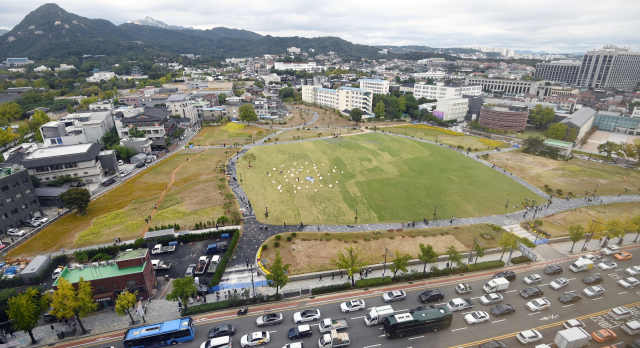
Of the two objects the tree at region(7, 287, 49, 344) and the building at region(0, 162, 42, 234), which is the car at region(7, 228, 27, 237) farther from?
the tree at region(7, 287, 49, 344)

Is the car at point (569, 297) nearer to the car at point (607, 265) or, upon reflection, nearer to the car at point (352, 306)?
the car at point (607, 265)

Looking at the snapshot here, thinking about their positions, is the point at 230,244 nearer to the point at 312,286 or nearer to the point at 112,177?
the point at 312,286

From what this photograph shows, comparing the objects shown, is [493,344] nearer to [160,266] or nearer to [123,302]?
[123,302]

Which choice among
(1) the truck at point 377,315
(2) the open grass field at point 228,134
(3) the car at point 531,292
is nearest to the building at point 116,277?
(1) the truck at point 377,315

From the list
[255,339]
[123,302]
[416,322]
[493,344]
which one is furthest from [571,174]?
[123,302]

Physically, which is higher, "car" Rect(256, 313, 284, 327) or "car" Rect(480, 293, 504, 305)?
"car" Rect(480, 293, 504, 305)

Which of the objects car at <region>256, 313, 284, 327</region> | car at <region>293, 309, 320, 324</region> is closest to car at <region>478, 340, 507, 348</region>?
car at <region>293, 309, 320, 324</region>
